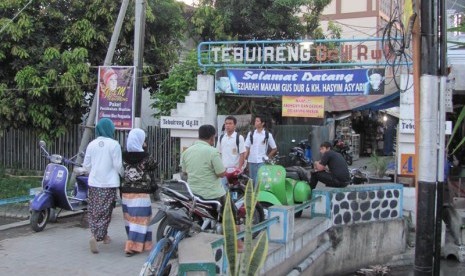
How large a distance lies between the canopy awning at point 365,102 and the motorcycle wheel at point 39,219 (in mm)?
7266

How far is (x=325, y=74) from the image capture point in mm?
10141

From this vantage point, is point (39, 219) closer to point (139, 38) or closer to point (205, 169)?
point (205, 169)

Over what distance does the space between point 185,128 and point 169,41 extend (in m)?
4.54

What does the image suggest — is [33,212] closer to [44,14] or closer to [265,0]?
[44,14]

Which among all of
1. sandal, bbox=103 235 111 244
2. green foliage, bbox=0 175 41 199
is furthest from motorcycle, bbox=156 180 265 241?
green foliage, bbox=0 175 41 199

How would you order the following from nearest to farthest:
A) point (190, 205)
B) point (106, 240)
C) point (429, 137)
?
point (429, 137) < point (190, 205) < point (106, 240)

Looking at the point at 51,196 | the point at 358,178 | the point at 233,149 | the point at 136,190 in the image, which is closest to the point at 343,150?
the point at 358,178

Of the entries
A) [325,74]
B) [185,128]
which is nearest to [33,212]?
[185,128]

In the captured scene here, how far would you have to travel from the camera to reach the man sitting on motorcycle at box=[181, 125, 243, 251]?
5.82m

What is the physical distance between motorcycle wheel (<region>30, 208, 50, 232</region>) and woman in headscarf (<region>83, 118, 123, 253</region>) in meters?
1.50

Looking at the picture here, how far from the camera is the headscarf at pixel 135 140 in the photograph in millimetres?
6203

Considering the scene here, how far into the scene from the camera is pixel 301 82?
33.9 ft

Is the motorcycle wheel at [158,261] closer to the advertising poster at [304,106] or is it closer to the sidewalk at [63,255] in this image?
the sidewalk at [63,255]

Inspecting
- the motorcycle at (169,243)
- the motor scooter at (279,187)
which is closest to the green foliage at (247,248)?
the motorcycle at (169,243)
